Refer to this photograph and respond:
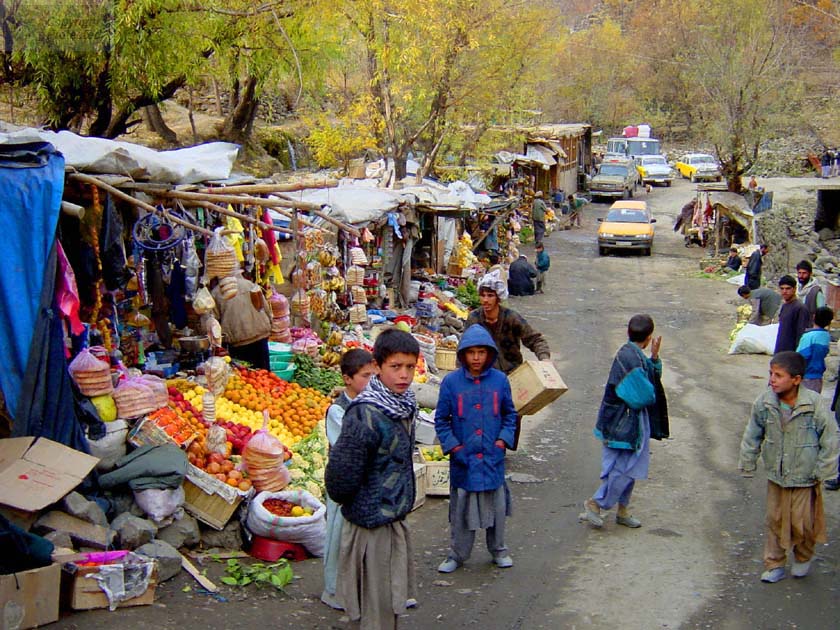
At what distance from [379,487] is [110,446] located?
9.82 feet

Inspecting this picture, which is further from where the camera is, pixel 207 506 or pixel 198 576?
pixel 207 506

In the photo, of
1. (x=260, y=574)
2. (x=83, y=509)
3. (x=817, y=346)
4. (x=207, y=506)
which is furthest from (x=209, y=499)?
(x=817, y=346)

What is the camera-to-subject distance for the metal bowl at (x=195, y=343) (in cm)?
895

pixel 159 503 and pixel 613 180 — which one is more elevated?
pixel 613 180

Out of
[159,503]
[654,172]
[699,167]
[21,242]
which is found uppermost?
[699,167]

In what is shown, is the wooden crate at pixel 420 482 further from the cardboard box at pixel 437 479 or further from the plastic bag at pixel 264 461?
the plastic bag at pixel 264 461

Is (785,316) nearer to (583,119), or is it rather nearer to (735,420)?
(735,420)

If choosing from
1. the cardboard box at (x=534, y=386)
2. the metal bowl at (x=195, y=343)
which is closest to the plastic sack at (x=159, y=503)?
the cardboard box at (x=534, y=386)

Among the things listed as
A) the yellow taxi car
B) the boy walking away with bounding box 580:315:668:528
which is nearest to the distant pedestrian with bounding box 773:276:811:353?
the boy walking away with bounding box 580:315:668:528

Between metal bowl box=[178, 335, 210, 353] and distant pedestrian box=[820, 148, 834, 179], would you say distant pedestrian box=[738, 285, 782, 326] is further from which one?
distant pedestrian box=[820, 148, 834, 179]

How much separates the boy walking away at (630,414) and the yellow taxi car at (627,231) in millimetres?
21193

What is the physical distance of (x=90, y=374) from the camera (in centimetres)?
655

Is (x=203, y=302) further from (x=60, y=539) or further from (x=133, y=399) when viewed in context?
(x=60, y=539)

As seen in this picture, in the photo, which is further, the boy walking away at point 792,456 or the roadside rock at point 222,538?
the roadside rock at point 222,538
